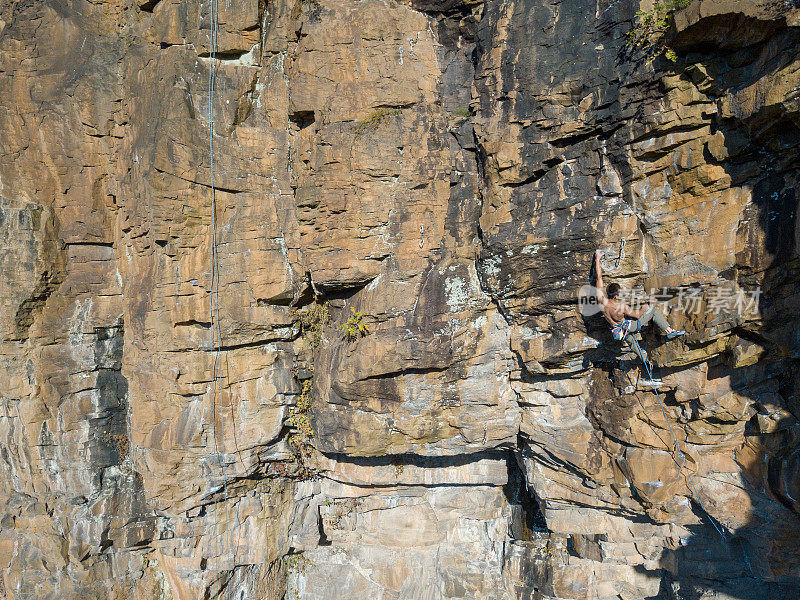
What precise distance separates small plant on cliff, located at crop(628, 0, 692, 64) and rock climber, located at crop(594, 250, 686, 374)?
241cm

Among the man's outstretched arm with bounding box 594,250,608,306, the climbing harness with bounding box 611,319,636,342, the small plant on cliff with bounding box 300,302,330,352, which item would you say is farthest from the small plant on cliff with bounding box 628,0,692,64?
the small plant on cliff with bounding box 300,302,330,352

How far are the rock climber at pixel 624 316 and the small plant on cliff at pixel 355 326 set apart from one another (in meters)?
3.29

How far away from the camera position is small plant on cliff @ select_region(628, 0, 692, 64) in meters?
5.25

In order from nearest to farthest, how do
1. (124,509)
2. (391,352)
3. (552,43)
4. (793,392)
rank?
(793,392) < (552,43) < (391,352) < (124,509)

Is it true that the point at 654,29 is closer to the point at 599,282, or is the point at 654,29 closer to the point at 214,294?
the point at 599,282

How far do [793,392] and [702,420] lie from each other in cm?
105

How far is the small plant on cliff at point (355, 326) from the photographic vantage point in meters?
6.83

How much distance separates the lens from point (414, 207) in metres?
6.66

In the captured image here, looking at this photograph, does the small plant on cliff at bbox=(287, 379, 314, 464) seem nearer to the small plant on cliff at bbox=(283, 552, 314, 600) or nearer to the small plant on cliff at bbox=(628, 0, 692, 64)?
the small plant on cliff at bbox=(283, 552, 314, 600)

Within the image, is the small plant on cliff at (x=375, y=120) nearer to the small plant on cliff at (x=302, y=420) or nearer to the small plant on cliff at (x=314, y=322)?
the small plant on cliff at (x=314, y=322)

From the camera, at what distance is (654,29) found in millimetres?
5355

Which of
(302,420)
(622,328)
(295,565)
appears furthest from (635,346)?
(295,565)

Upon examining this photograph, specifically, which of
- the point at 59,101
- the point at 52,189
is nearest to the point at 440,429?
the point at 52,189

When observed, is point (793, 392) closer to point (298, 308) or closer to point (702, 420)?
point (702, 420)
